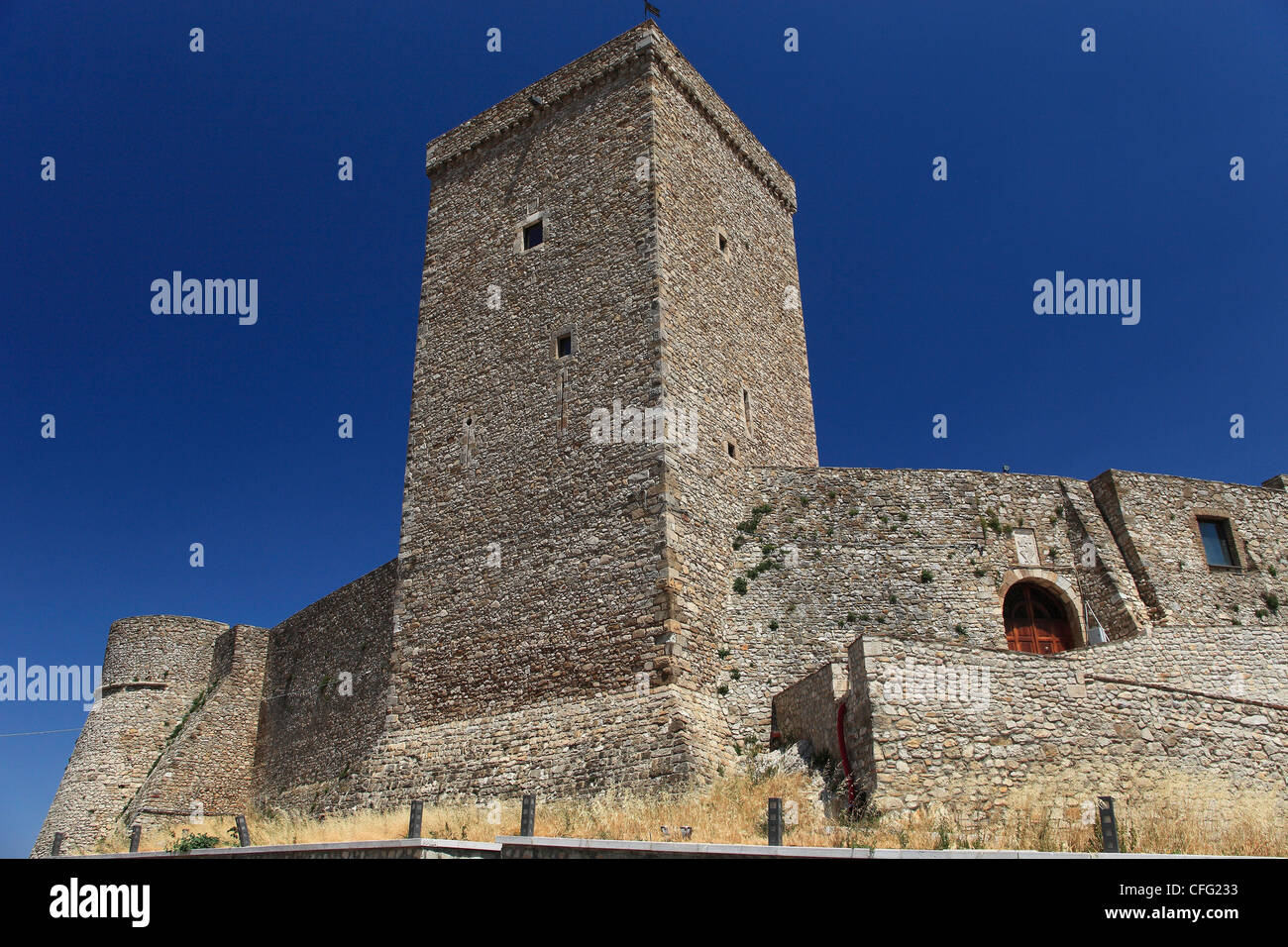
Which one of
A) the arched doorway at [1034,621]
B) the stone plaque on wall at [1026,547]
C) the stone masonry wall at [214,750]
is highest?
the stone plaque on wall at [1026,547]

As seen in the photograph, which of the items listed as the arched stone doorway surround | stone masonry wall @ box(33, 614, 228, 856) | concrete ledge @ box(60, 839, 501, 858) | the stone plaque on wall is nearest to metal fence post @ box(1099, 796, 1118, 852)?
concrete ledge @ box(60, 839, 501, 858)

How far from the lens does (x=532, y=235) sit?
1767 cm

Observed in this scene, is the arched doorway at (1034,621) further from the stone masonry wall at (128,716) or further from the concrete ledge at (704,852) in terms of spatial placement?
the stone masonry wall at (128,716)

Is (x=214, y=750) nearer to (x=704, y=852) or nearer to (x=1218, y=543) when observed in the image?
(x=704, y=852)

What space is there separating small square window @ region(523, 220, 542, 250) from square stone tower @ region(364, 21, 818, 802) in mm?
40

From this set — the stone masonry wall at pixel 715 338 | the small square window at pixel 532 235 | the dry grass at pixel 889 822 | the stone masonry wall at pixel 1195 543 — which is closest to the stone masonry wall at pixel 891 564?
the stone masonry wall at pixel 1195 543

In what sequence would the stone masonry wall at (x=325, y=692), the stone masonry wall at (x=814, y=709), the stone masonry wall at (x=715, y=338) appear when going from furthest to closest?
the stone masonry wall at (x=325, y=692)
the stone masonry wall at (x=715, y=338)
the stone masonry wall at (x=814, y=709)

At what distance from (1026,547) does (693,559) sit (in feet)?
19.3

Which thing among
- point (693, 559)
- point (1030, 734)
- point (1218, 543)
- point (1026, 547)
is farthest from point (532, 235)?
point (1218, 543)

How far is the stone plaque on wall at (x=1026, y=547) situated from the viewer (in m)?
15.7

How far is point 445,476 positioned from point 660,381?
14.4 ft

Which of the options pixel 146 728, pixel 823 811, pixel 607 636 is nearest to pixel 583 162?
pixel 607 636

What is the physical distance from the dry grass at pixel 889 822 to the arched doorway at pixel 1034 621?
4.91 metres

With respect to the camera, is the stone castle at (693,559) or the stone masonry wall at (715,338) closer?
the stone castle at (693,559)
